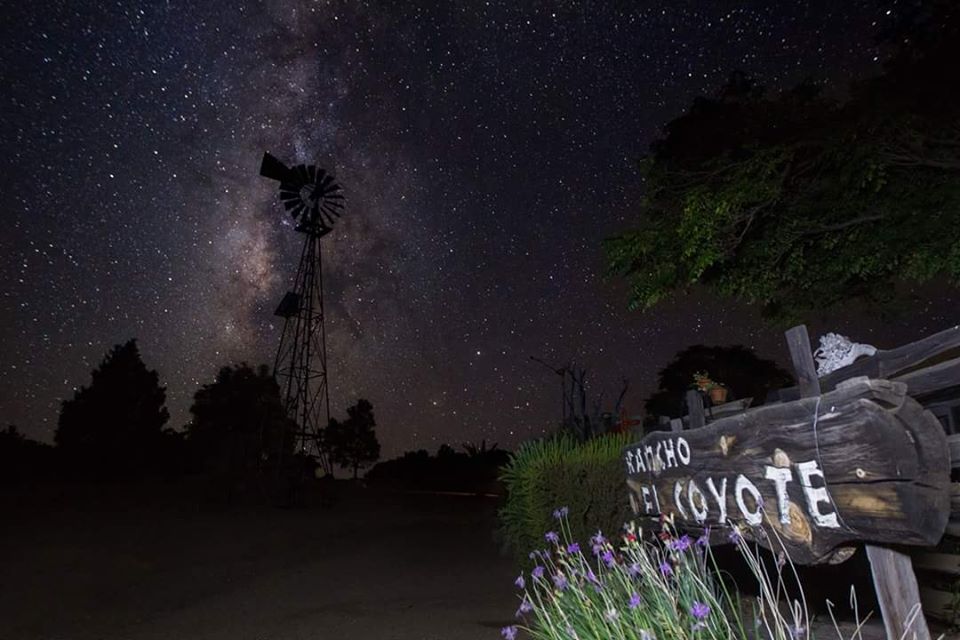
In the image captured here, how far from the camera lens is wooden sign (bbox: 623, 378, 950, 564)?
7.72 ft

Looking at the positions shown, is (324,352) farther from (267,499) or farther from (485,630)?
(485,630)

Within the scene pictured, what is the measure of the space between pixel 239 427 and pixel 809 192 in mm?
36513

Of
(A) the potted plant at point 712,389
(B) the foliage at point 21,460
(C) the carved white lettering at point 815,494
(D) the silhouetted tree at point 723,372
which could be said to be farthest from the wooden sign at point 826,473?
(D) the silhouetted tree at point 723,372

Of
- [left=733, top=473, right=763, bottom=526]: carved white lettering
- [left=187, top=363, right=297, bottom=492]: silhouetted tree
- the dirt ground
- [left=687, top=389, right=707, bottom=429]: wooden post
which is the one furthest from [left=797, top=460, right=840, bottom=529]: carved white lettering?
[left=187, top=363, right=297, bottom=492]: silhouetted tree

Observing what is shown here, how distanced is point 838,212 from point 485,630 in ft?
21.9

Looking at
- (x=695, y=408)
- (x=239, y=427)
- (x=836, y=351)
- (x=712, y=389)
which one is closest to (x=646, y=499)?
(x=695, y=408)

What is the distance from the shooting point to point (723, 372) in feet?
140

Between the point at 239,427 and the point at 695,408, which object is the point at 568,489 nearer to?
the point at 695,408

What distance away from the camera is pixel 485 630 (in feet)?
23.3

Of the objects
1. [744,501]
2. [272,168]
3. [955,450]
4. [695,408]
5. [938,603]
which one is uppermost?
[272,168]

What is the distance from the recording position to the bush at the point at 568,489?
7215mm

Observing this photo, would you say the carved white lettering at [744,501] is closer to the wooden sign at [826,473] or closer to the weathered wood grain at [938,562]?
the wooden sign at [826,473]

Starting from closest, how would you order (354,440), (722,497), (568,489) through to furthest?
(722,497), (568,489), (354,440)

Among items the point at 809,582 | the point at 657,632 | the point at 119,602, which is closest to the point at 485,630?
the point at 809,582
